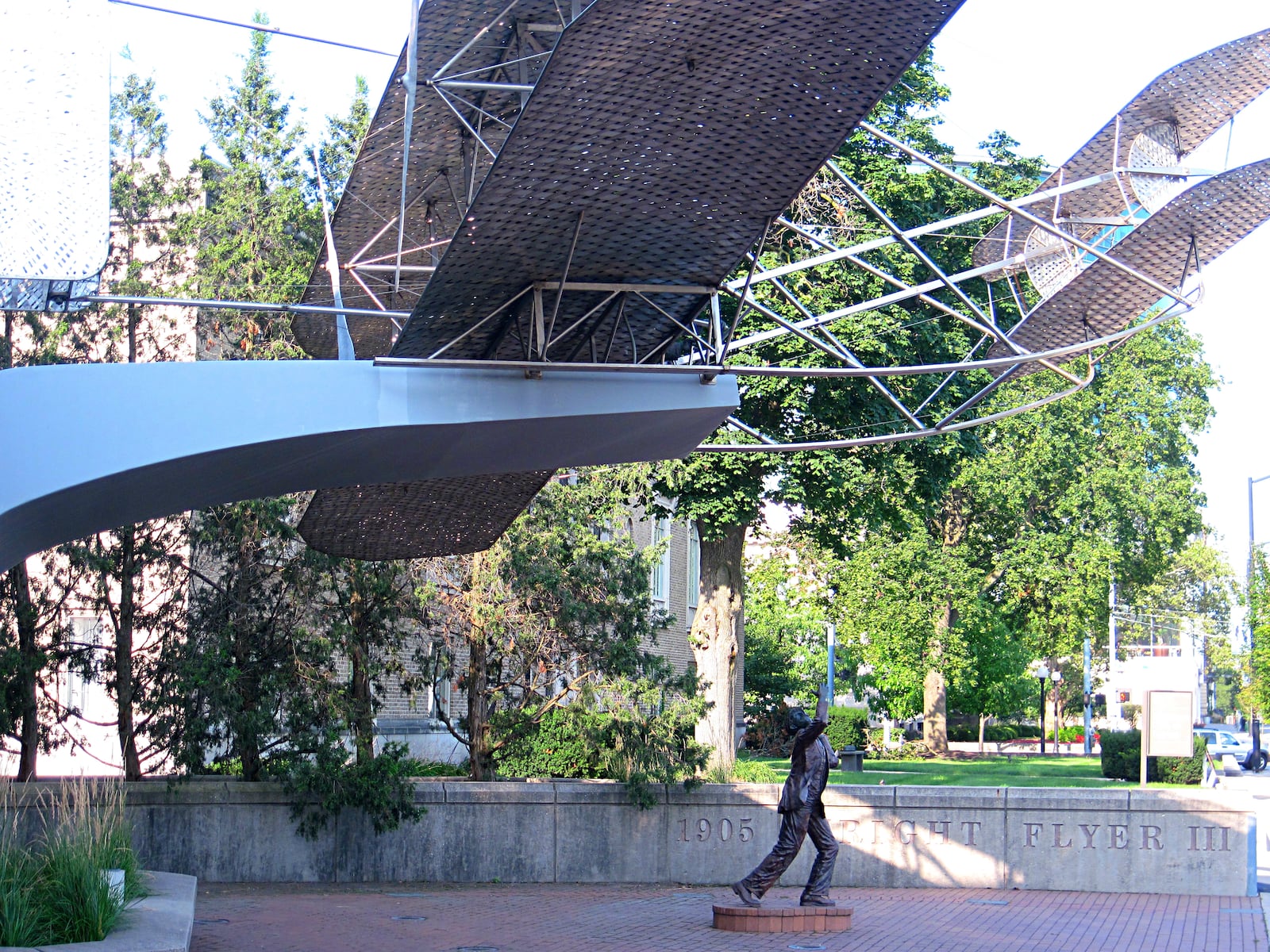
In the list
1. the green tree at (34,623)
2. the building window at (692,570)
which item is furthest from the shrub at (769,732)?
the green tree at (34,623)

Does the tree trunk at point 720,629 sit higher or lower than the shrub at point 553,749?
higher

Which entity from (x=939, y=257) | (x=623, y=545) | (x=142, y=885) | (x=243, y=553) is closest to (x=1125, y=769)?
(x=939, y=257)

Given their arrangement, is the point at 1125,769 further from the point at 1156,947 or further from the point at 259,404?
the point at 259,404

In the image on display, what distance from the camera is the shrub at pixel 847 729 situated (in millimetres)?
45094

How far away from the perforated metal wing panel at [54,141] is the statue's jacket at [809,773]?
8.37 meters

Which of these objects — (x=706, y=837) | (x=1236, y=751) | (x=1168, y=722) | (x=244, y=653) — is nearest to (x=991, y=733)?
(x=1236, y=751)

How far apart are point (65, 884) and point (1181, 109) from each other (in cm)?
1247

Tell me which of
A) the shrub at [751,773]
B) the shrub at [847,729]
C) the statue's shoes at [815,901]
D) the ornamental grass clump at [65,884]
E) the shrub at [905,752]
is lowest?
the shrub at [905,752]

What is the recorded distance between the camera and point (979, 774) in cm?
3491

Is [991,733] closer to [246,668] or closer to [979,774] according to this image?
[979,774]

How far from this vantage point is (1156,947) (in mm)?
13000

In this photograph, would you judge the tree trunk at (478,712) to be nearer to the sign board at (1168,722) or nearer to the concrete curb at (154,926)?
the concrete curb at (154,926)

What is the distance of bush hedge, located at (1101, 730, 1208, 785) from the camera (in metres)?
24.1

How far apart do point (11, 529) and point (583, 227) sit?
4.75 m
